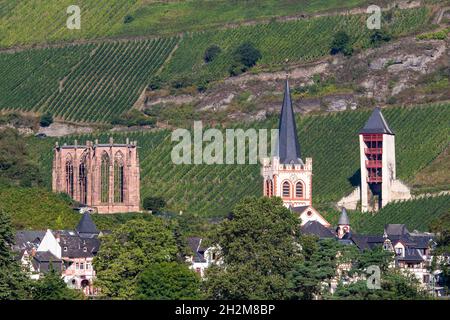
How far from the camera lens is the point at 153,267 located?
325 feet

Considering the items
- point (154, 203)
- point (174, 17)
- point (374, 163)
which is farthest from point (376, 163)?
point (174, 17)

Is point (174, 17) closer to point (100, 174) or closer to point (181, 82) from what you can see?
point (181, 82)

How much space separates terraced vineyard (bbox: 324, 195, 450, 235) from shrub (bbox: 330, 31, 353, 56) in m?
36.4

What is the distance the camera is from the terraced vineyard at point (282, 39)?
6949 inches

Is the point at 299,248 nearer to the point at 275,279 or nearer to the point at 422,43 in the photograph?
the point at 275,279

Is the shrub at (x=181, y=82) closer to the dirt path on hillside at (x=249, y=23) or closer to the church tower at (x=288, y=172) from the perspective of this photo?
the dirt path on hillside at (x=249, y=23)

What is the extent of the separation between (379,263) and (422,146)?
4102 cm

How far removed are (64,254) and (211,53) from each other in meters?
70.6

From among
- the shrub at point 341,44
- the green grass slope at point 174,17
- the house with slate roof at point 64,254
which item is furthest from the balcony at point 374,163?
the green grass slope at point 174,17

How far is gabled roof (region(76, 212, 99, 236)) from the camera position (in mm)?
120562

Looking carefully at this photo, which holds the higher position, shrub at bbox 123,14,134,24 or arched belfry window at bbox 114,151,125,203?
shrub at bbox 123,14,134,24

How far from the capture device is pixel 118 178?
149 m

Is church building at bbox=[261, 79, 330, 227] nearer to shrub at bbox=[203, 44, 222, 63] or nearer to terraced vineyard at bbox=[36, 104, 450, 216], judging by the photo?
terraced vineyard at bbox=[36, 104, 450, 216]

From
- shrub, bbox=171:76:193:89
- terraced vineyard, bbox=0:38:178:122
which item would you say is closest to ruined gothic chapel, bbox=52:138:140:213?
terraced vineyard, bbox=0:38:178:122
